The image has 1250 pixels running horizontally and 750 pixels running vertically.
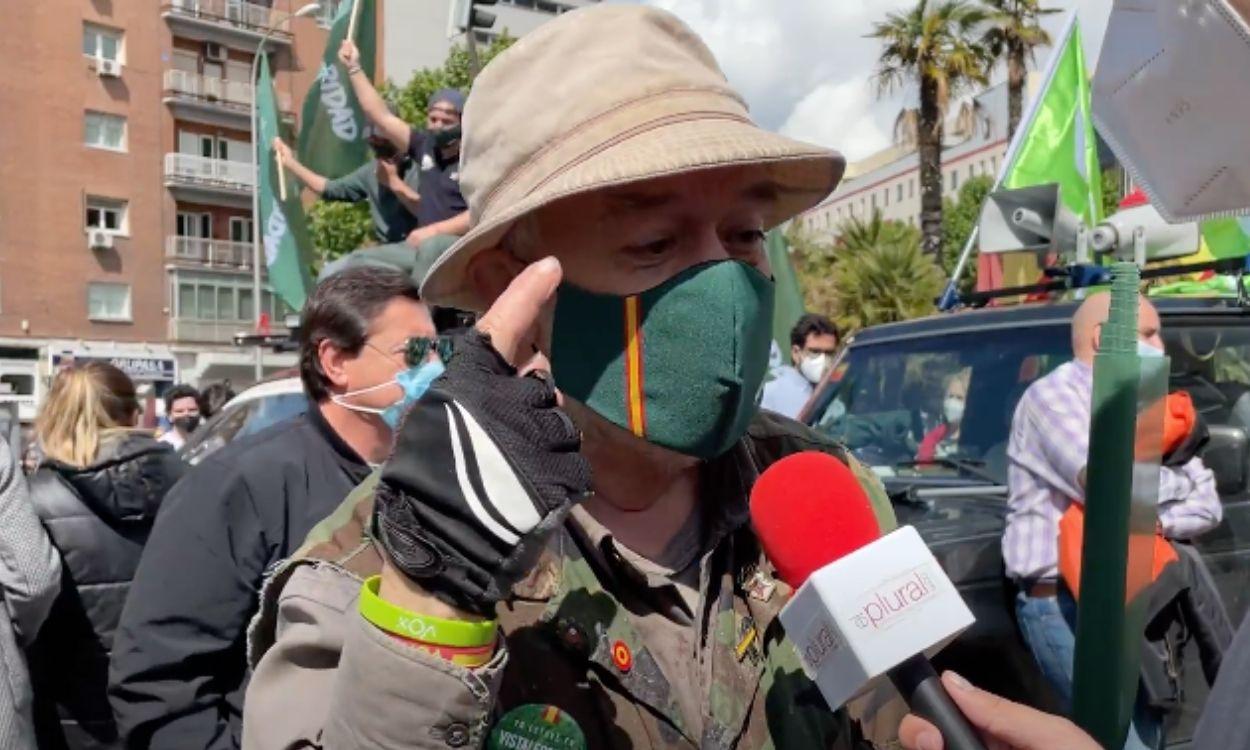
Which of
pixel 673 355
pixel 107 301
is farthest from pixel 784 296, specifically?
pixel 107 301

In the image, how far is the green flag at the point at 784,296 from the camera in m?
8.79

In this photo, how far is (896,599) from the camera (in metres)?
1.26

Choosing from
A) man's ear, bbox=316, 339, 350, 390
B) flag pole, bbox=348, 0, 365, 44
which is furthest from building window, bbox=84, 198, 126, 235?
man's ear, bbox=316, 339, 350, 390

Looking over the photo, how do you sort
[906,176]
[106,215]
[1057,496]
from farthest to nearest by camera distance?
1. [906,176]
2. [106,215]
3. [1057,496]

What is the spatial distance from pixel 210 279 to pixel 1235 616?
4079 centimetres

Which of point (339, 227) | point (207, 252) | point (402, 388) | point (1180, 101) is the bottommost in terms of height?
point (402, 388)

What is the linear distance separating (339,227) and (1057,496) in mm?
26767

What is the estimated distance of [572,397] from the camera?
1766 mm

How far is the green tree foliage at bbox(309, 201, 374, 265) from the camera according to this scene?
94.1ft

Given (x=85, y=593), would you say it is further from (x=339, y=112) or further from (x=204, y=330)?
(x=204, y=330)

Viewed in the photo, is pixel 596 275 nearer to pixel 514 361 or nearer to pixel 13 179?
pixel 514 361

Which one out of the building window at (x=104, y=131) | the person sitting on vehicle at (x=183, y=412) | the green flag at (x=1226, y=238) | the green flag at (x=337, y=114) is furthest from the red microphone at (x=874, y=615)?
the building window at (x=104, y=131)

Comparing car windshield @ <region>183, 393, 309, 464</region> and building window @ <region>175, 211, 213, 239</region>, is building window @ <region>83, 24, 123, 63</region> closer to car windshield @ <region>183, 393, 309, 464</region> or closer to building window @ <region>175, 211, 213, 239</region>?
building window @ <region>175, 211, 213, 239</region>

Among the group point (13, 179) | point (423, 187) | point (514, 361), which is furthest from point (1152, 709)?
point (13, 179)
